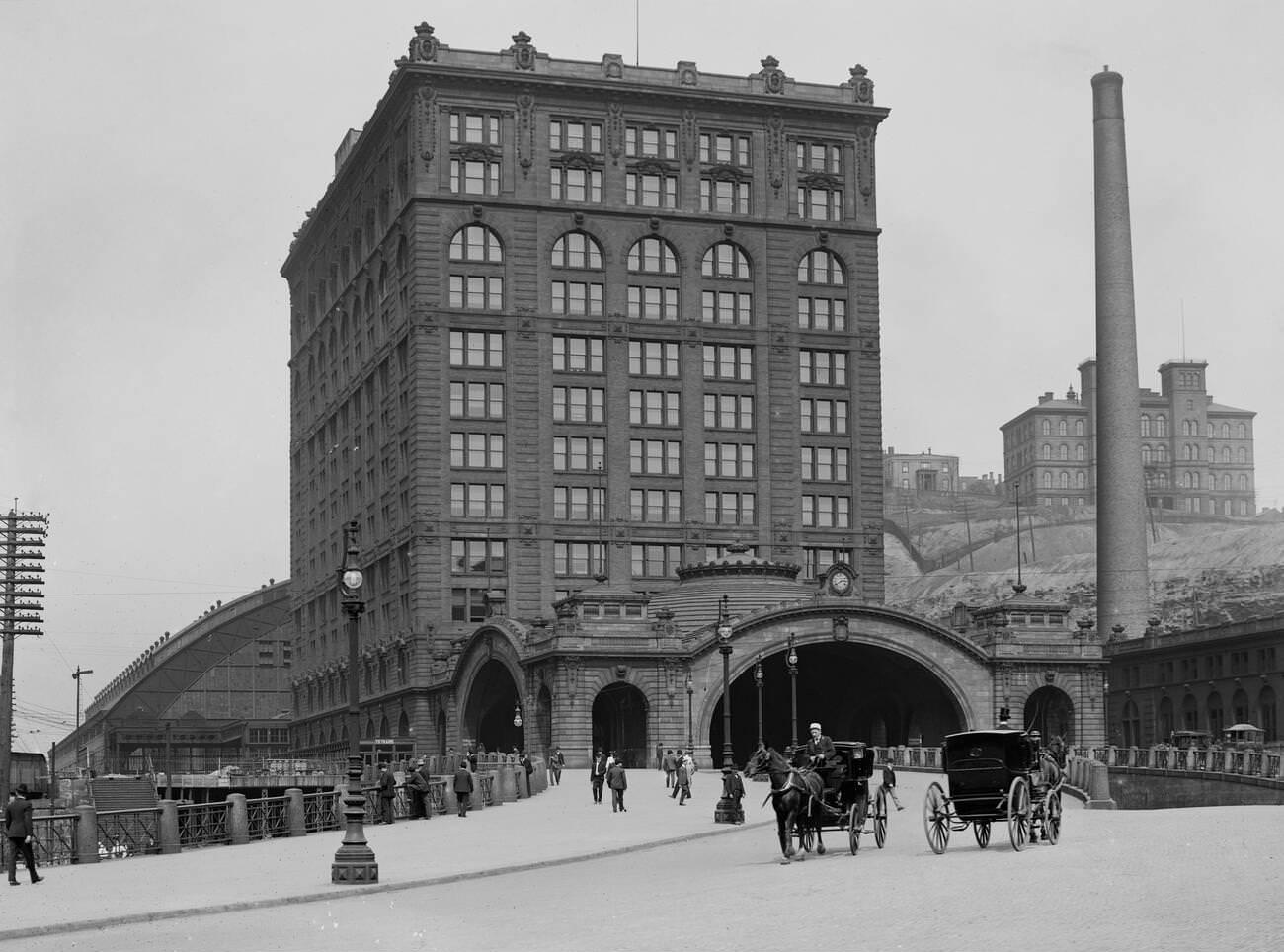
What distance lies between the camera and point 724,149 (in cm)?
12325

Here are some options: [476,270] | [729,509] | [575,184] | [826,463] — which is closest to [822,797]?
[729,509]

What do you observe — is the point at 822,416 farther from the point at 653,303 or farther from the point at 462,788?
the point at 462,788

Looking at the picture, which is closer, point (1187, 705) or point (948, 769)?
point (948, 769)

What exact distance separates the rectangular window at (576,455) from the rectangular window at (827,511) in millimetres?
13072

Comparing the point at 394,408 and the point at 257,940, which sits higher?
the point at 394,408

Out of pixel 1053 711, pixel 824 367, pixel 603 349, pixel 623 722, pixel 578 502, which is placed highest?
pixel 603 349

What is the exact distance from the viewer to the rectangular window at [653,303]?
121062 millimetres

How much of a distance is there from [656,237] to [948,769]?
9087cm

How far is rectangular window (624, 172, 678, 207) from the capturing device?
121m

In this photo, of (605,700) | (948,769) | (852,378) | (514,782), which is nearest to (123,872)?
(948,769)

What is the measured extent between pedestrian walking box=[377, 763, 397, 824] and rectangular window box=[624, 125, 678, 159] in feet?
240

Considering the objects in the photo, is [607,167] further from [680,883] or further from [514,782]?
[680,883]

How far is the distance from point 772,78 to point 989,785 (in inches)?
3766

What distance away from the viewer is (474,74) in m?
117
